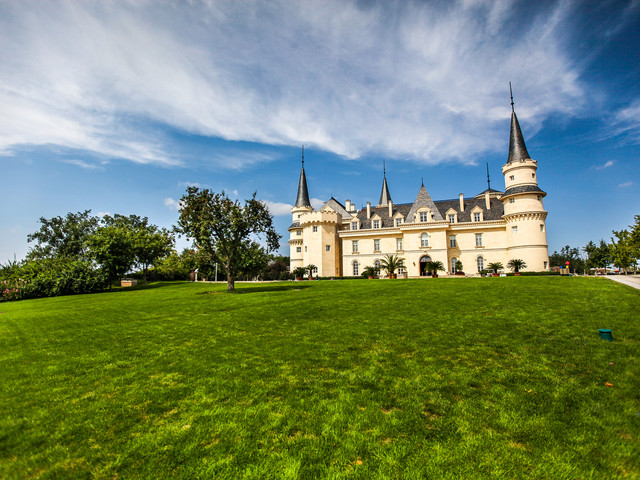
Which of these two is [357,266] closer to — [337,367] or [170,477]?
[337,367]

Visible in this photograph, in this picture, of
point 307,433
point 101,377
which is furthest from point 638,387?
Answer: point 101,377

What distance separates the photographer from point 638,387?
453cm

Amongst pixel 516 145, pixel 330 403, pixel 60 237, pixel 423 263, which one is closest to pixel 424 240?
pixel 423 263

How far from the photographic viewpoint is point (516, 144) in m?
36.8

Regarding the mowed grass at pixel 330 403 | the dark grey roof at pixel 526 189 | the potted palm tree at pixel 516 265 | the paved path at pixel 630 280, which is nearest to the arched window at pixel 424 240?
the potted palm tree at pixel 516 265

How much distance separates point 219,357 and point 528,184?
40517 millimetres

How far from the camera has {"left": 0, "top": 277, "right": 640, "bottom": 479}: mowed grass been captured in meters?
3.00

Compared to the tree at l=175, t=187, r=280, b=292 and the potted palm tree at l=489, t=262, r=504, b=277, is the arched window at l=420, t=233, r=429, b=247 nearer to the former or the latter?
the potted palm tree at l=489, t=262, r=504, b=277

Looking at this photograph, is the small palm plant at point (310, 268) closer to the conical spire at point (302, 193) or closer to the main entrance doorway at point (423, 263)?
the conical spire at point (302, 193)

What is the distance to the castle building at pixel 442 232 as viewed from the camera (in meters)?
34.5

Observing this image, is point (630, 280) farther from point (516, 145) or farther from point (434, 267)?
point (516, 145)

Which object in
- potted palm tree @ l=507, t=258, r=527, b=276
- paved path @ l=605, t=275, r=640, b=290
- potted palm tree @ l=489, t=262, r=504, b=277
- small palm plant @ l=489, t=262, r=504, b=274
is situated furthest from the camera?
small palm plant @ l=489, t=262, r=504, b=274

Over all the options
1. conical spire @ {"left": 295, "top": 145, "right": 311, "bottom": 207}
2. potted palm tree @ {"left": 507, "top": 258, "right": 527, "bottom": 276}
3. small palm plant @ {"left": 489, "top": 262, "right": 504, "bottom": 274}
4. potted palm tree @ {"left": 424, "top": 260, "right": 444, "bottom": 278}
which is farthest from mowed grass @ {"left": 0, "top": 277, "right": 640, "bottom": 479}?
conical spire @ {"left": 295, "top": 145, "right": 311, "bottom": 207}

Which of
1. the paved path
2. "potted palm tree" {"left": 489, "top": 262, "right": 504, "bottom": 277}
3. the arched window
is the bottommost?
the paved path
